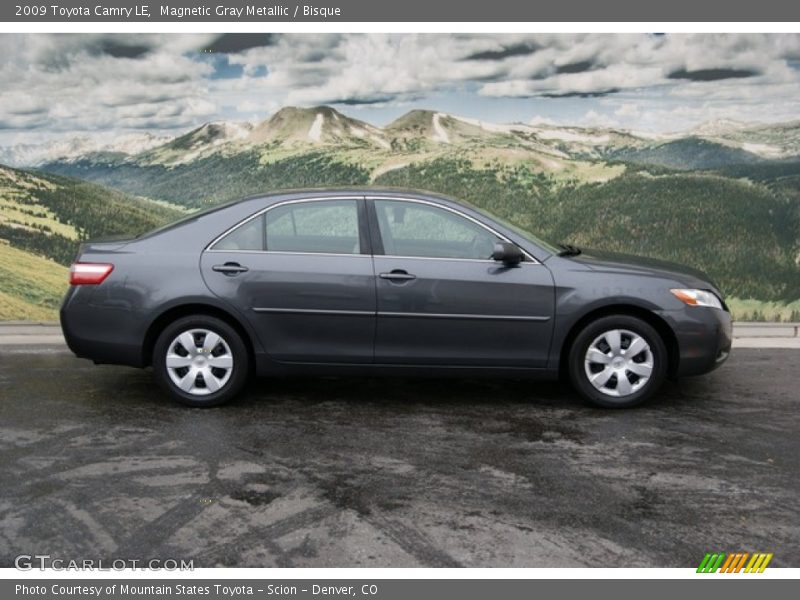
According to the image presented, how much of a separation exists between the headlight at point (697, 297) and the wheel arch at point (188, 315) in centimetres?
290

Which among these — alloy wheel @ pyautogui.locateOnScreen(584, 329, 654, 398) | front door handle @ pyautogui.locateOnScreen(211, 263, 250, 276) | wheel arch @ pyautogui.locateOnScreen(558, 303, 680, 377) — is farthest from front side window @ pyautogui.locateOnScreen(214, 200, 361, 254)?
alloy wheel @ pyautogui.locateOnScreen(584, 329, 654, 398)

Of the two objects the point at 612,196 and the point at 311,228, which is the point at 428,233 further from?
the point at 612,196

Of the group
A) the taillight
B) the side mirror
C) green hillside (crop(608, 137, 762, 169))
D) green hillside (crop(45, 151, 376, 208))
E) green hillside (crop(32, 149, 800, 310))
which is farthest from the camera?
green hillside (crop(45, 151, 376, 208))

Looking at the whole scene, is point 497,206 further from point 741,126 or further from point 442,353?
point 442,353

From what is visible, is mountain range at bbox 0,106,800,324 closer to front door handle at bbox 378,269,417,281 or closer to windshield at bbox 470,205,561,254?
windshield at bbox 470,205,561,254

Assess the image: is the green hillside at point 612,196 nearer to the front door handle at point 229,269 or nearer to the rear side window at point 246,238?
→ the rear side window at point 246,238

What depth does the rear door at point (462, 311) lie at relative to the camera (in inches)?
239

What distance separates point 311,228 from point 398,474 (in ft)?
6.88

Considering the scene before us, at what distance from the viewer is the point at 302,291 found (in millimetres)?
6105

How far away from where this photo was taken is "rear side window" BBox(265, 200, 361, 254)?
6.25 m

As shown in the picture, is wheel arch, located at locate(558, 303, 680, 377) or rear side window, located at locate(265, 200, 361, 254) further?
rear side window, located at locate(265, 200, 361, 254)

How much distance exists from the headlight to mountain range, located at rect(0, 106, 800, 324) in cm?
391

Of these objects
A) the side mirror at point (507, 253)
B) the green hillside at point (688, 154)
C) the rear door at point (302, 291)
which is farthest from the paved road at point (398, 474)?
the green hillside at point (688, 154)

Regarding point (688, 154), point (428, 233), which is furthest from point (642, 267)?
point (688, 154)
